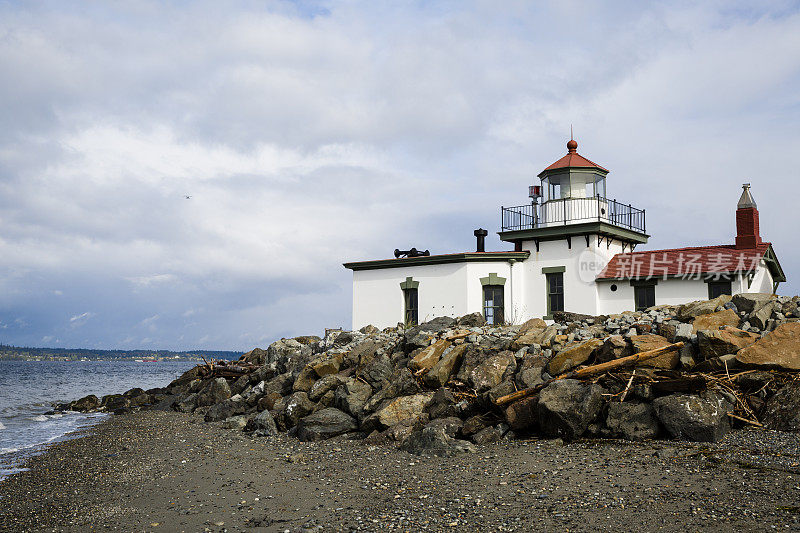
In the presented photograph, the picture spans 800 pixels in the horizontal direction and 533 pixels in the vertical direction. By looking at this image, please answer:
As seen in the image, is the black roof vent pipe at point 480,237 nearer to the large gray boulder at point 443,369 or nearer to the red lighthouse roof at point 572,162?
the red lighthouse roof at point 572,162

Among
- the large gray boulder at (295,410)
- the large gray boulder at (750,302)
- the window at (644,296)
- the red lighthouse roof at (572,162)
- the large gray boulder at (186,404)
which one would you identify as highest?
the red lighthouse roof at (572,162)

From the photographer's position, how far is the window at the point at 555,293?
82.6ft

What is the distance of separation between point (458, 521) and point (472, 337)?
8334 millimetres

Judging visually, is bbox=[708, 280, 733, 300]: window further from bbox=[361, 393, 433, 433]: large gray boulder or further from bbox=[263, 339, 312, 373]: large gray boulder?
bbox=[263, 339, 312, 373]: large gray boulder

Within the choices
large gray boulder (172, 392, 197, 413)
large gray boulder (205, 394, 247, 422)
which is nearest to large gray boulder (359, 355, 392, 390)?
large gray boulder (205, 394, 247, 422)

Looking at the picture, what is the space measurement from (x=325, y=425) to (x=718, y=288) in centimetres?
1558

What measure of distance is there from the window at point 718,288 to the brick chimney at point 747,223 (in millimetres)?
2357

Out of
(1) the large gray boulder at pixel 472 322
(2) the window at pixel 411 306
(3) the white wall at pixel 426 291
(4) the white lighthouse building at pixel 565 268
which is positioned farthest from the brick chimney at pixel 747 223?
(2) the window at pixel 411 306

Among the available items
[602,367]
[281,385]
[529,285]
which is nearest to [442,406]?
[602,367]

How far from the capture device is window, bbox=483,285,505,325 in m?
25.3

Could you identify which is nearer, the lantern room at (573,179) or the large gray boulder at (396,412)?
the large gray boulder at (396,412)

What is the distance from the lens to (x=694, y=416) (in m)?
10.4

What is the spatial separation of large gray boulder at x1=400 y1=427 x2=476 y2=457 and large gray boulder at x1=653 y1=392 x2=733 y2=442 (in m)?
3.32

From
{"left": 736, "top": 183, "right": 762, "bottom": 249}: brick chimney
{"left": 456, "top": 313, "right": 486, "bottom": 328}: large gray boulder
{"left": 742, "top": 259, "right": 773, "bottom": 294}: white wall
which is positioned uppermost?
{"left": 736, "top": 183, "right": 762, "bottom": 249}: brick chimney
